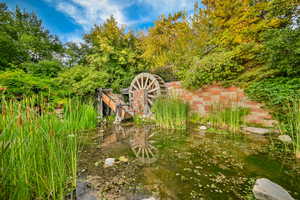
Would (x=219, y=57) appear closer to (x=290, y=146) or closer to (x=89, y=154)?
(x=290, y=146)

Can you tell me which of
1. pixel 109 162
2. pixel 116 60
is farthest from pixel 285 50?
pixel 116 60

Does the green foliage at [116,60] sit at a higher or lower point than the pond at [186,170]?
higher

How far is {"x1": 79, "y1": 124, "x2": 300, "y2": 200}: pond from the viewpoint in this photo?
1.07 metres

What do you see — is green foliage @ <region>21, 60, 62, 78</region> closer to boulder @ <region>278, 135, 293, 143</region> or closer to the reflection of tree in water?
the reflection of tree in water

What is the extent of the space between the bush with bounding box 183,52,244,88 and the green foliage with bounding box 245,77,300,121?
721mm

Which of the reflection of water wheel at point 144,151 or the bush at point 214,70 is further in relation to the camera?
the bush at point 214,70

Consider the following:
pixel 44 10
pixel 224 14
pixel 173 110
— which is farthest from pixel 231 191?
pixel 44 10

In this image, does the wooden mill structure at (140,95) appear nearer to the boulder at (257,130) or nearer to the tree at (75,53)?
the boulder at (257,130)

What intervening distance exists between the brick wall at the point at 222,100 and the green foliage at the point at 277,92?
0.72 ft

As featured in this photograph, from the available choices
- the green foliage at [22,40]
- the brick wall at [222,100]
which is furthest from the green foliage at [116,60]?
the green foliage at [22,40]

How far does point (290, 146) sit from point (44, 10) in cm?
1269

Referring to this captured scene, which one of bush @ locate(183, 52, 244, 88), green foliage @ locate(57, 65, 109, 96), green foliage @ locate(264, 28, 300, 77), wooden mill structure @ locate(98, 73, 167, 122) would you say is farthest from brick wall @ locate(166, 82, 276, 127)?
green foliage @ locate(57, 65, 109, 96)

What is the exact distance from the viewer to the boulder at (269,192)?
896 mm

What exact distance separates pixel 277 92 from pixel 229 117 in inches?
43.8
